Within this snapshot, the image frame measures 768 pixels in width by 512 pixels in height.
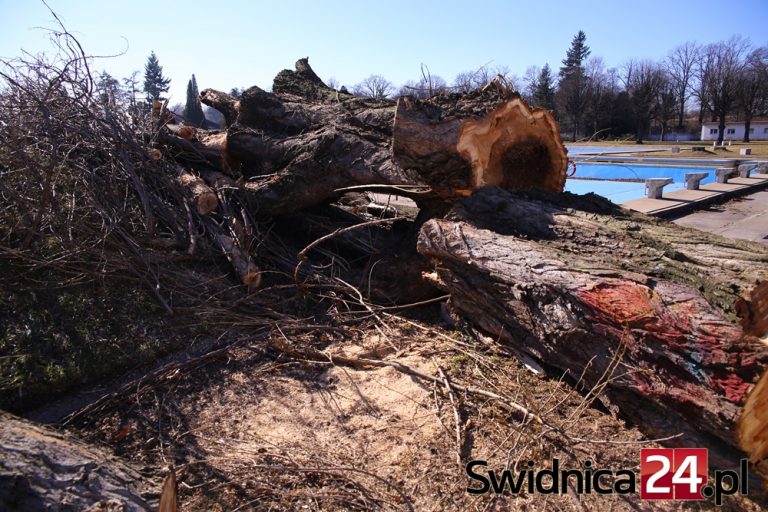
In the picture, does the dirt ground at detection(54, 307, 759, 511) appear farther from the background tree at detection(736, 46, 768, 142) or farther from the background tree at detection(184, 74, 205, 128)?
the background tree at detection(736, 46, 768, 142)

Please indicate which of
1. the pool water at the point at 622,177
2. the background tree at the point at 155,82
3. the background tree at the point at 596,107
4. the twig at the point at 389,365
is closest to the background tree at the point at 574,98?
the background tree at the point at 596,107

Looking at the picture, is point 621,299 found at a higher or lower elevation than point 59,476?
higher

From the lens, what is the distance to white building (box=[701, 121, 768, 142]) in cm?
3766

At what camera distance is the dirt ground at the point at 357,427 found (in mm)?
2092

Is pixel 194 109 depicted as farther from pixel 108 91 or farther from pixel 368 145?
pixel 368 145

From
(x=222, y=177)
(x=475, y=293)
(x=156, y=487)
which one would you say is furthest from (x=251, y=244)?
(x=156, y=487)

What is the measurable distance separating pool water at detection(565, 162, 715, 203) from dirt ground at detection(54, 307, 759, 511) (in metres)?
9.67

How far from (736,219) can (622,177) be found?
7.88m

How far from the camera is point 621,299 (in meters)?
2.30

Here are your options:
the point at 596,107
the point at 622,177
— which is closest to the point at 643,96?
the point at 596,107

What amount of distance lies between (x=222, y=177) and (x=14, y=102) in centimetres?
164

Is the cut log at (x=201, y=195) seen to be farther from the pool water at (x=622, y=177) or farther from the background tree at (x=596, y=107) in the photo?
the background tree at (x=596, y=107)

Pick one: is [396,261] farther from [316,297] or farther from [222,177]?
[222,177]

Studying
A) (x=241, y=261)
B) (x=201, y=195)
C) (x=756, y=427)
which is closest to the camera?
Result: (x=756, y=427)
